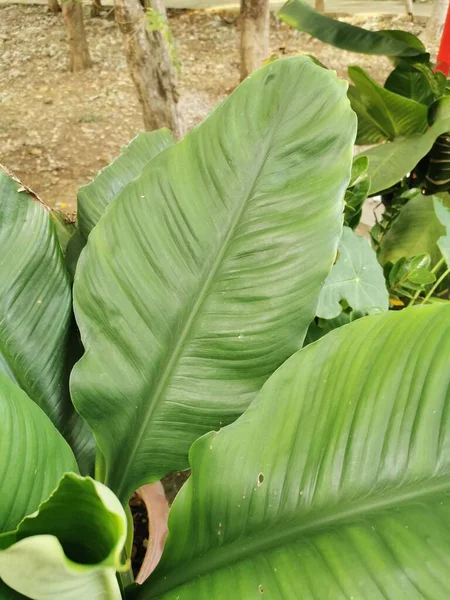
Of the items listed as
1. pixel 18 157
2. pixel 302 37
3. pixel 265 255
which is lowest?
pixel 18 157

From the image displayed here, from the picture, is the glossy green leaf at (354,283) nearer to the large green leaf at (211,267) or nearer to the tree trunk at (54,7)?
the large green leaf at (211,267)

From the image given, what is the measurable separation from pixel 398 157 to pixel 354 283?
436mm

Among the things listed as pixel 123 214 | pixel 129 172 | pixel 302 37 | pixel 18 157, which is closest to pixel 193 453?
pixel 123 214

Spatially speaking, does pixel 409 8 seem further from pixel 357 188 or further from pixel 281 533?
pixel 281 533

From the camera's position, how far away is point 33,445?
1.37ft

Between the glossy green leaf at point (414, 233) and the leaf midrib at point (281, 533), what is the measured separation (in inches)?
24.9

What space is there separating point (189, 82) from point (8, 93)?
111 cm

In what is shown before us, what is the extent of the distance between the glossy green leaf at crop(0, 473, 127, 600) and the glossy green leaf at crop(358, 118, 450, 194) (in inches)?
29.4

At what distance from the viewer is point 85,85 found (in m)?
3.04

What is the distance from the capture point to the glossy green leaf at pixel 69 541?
0.91 feet

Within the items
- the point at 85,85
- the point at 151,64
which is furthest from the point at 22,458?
the point at 85,85

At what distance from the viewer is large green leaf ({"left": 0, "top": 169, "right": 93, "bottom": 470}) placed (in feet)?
1.77

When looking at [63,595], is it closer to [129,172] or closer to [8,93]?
[129,172]

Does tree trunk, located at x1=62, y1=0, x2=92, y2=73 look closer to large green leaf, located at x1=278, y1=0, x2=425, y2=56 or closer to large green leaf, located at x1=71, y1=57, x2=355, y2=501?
large green leaf, located at x1=278, y1=0, x2=425, y2=56
